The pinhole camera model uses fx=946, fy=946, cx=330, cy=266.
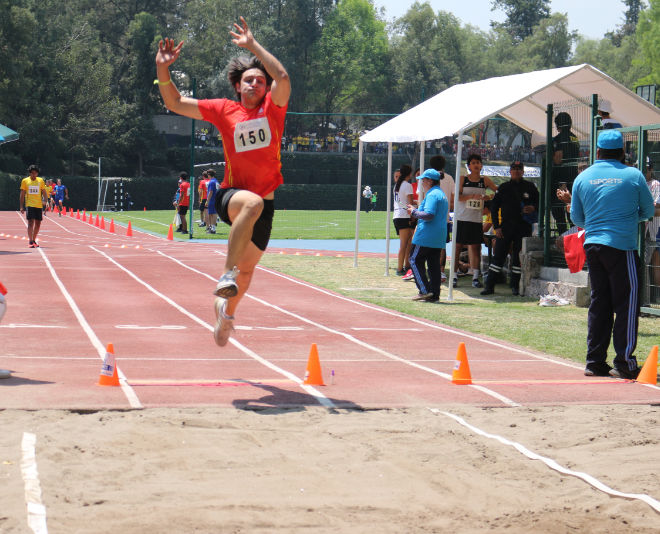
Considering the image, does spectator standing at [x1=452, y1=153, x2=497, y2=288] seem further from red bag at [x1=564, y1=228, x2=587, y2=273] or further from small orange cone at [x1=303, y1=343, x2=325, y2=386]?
small orange cone at [x1=303, y1=343, x2=325, y2=386]

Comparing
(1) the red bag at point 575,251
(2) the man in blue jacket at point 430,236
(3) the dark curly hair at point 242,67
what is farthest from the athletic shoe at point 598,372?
(2) the man in blue jacket at point 430,236

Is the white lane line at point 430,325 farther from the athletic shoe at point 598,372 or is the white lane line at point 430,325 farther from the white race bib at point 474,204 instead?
the white race bib at point 474,204

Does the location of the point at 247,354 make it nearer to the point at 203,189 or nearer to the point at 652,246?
the point at 652,246

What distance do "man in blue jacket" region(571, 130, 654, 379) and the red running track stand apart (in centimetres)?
31

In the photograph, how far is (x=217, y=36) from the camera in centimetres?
8925

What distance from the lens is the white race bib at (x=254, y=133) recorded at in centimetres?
657

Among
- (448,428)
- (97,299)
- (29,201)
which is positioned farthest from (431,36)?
(448,428)

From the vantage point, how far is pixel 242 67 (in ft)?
22.5

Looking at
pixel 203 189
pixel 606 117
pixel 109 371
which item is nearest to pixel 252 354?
pixel 109 371

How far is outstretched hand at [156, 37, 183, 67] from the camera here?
688 cm

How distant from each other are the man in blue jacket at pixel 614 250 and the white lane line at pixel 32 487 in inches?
191

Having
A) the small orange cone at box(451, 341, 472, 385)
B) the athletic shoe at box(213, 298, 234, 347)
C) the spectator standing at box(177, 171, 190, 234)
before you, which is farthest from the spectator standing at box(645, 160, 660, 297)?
the spectator standing at box(177, 171, 190, 234)

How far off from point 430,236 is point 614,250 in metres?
5.78

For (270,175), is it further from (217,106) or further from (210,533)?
(210,533)
